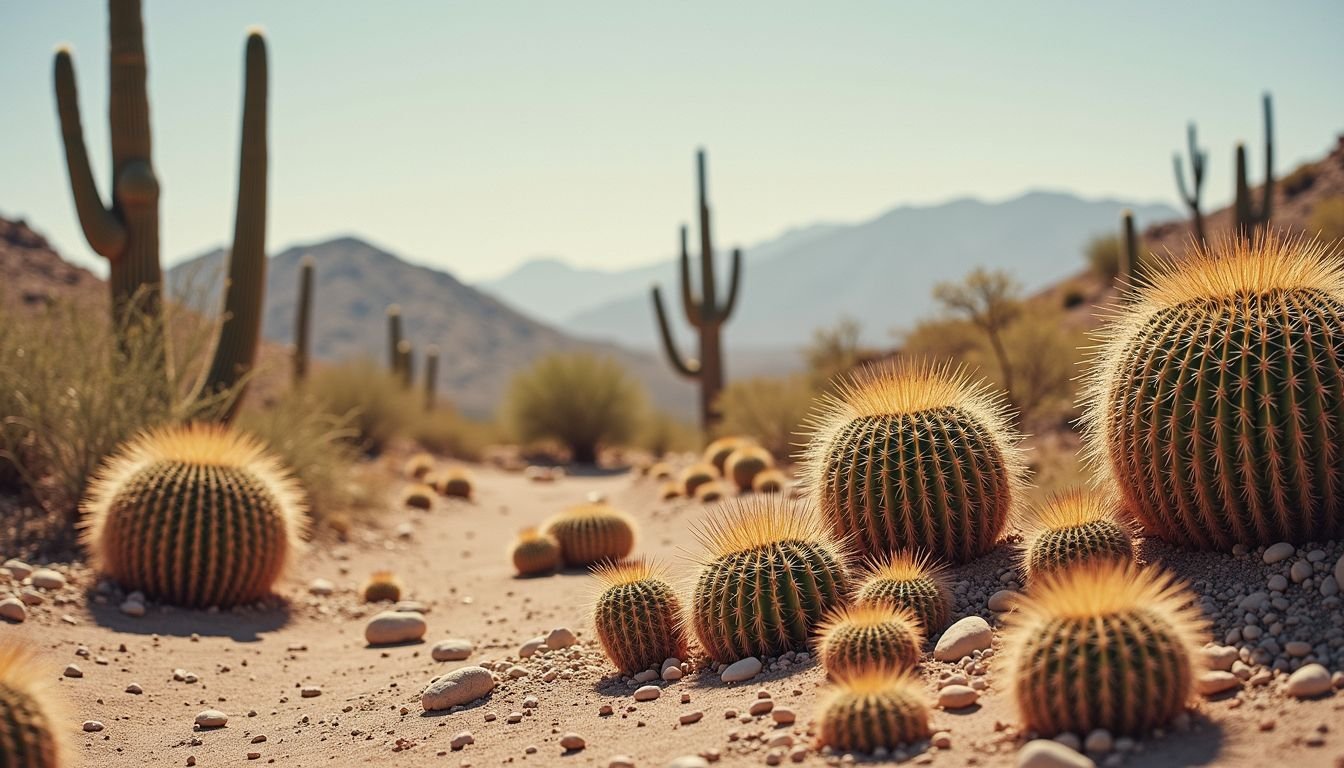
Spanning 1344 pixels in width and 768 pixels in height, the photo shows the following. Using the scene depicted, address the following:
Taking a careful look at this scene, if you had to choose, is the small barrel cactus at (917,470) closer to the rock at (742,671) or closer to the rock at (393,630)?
the rock at (742,671)

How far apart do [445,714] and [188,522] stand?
393 cm

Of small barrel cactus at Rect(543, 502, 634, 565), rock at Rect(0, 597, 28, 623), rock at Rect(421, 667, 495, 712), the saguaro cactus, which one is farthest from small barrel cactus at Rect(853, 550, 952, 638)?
the saguaro cactus

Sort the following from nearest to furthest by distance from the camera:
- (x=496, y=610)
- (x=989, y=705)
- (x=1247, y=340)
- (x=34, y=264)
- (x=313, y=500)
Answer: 1. (x=989, y=705)
2. (x=1247, y=340)
3. (x=496, y=610)
4. (x=313, y=500)
5. (x=34, y=264)

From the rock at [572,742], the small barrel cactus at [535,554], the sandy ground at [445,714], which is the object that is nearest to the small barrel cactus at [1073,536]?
the sandy ground at [445,714]

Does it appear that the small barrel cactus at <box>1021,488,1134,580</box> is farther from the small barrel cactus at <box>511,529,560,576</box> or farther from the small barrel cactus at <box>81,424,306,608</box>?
the small barrel cactus at <box>81,424,306,608</box>

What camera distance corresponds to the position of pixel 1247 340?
567 centimetres

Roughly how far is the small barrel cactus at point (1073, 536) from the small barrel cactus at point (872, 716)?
5.14ft

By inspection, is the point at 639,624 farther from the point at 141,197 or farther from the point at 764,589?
the point at 141,197

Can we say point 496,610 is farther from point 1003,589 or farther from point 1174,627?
point 1174,627

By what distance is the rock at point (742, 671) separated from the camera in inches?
236

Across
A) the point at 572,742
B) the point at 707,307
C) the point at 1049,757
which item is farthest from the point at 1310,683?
the point at 707,307

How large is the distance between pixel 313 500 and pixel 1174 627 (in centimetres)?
1130

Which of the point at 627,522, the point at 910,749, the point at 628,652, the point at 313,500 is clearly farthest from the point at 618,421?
the point at 910,749

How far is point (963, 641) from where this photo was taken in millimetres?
5676
